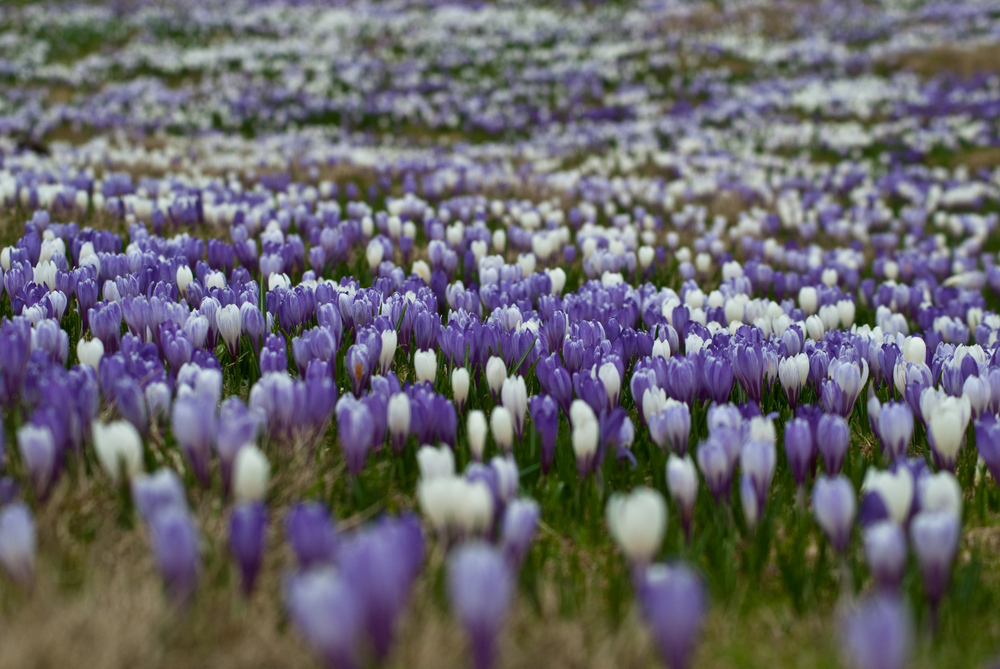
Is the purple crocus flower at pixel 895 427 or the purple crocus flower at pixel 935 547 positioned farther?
the purple crocus flower at pixel 895 427

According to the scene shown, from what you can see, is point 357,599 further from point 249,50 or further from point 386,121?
point 249,50

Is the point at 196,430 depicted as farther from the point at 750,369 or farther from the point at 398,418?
the point at 750,369

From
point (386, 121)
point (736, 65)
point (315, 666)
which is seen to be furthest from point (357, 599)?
point (736, 65)

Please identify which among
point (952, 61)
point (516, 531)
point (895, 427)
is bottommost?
point (952, 61)

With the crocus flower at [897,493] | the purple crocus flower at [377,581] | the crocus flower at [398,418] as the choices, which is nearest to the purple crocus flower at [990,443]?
the crocus flower at [897,493]

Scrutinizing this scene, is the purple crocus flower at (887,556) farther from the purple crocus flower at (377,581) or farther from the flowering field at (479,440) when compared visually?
the purple crocus flower at (377,581)

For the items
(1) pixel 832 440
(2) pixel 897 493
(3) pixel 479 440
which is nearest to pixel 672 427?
(1) pixel 832 440
